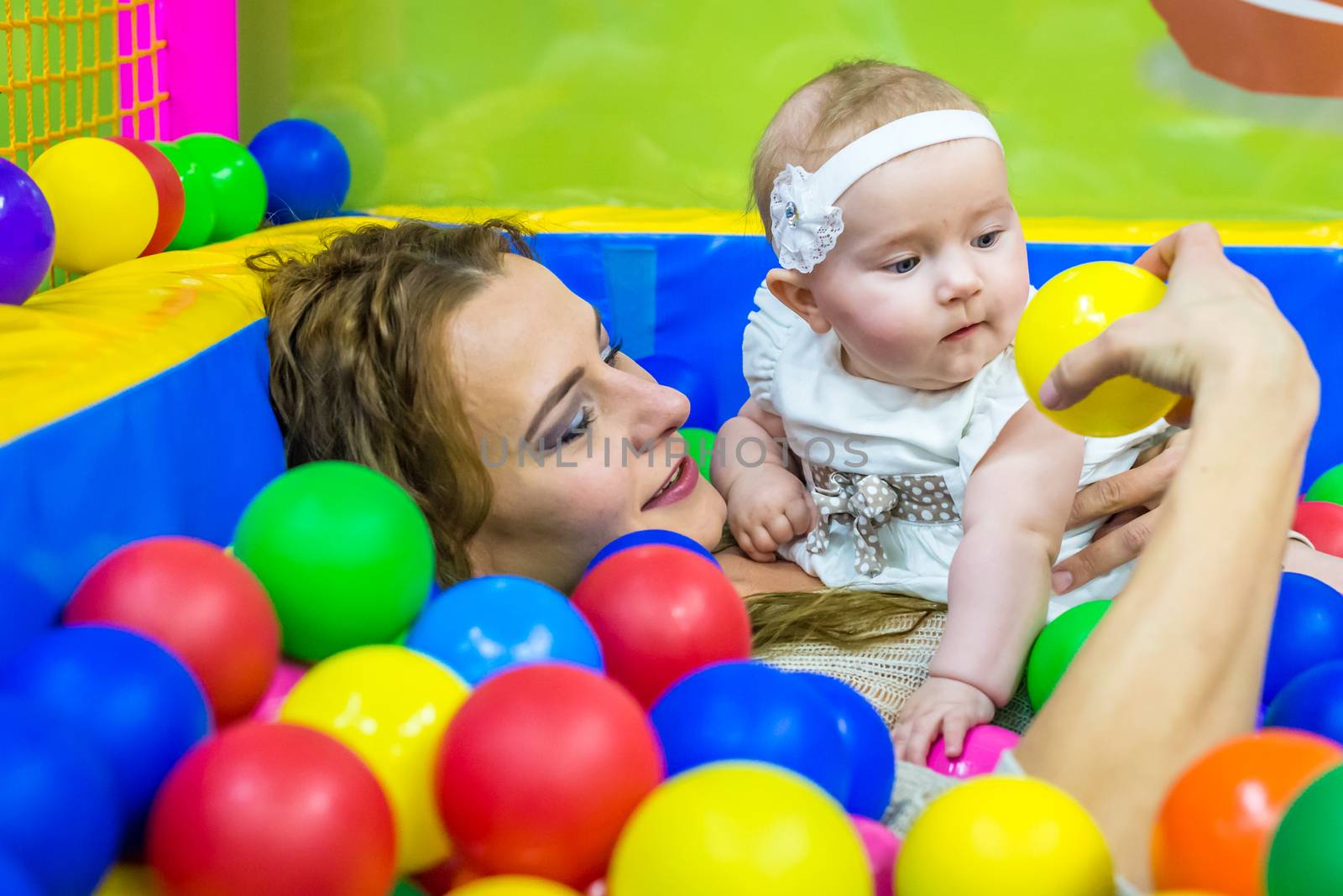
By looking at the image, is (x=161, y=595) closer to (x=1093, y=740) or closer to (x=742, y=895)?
(x=742, y=895)

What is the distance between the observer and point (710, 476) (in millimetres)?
1730

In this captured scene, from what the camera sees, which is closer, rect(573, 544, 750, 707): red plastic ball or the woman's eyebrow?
rect(573, 544, 750, 707): red plastic ball

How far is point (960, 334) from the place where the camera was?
1.42 meters

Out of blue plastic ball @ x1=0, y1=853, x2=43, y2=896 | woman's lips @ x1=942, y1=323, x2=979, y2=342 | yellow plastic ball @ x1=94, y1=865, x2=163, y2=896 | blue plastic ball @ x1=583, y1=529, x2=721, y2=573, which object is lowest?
yellow plastic ball @ x1=94, y1=865, x2=163, y2=896

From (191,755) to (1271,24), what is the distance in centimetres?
213

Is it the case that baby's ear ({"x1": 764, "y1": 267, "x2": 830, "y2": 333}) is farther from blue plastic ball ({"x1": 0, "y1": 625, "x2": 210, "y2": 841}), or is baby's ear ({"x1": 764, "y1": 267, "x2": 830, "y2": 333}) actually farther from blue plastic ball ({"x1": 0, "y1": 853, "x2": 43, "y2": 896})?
blue plastic ball ({"x1": 0, "y1": 853, "x2": 43, "y2": 896})

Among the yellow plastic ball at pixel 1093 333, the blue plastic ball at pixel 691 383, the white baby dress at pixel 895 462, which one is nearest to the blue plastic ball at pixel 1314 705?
the yellow plastic ball at pixel 1093 333

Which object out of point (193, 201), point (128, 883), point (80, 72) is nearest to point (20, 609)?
point (128, 883)

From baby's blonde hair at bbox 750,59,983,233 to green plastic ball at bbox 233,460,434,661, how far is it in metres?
0.69

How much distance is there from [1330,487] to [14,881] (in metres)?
1.68

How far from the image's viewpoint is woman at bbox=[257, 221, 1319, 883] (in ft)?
2.50

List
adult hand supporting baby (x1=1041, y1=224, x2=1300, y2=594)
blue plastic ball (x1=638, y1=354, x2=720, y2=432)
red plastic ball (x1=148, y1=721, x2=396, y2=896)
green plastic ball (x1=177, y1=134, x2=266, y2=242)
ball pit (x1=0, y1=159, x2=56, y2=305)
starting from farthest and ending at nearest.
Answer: blue plastic ball (x1=638, y1=354, x2=720, y2=432) < green plastic ball (x1=177, y1=134, x2=266, y2=242) < ball pit (x1=0, y1=159, x2=56, y2=305) < adult hand supporting baby (x1=1041, y1=224, x2=1300, y2=594) < red plastic ball (x1=148, y1=721, x2=396, y2=896)

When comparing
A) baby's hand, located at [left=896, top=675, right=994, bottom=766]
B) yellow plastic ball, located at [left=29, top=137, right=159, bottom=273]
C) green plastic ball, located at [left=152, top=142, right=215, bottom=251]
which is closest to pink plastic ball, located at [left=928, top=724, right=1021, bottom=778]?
baby's hand, located at [left=896, top=675, right=994, bottom=766]

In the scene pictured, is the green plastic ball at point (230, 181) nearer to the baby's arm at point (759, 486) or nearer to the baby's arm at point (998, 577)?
the baby's arm at point (759, 486)
